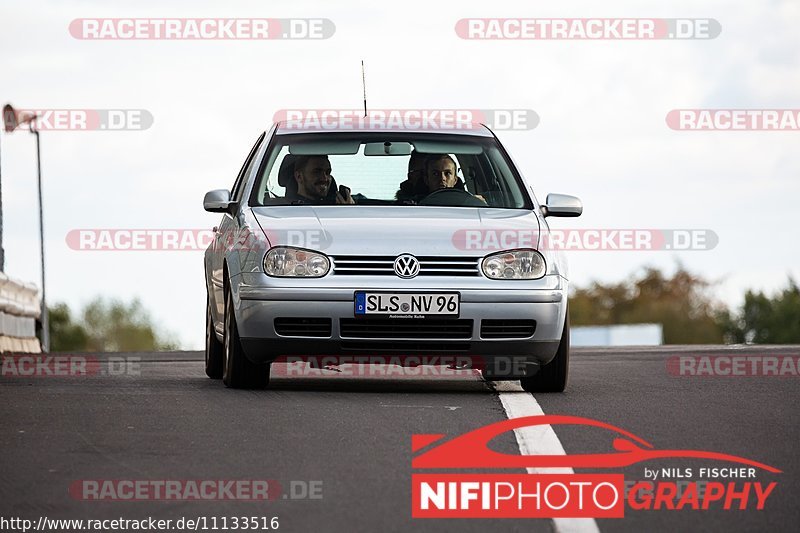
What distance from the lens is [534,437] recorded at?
8719mm

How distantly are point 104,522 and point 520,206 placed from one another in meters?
6.55

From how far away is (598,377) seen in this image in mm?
13633

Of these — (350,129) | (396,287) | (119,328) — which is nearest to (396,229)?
(396,287)

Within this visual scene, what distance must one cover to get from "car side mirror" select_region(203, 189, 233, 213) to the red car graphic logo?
408 cm

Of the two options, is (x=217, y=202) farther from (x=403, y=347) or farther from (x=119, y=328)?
(x=119, y=328)

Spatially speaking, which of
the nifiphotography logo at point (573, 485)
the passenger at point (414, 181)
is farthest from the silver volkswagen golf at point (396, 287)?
the nifiphotography logo at point (573, 485)

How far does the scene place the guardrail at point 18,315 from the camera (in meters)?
23.1

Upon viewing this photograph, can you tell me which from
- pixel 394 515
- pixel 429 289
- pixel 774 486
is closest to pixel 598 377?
pixel 429 289

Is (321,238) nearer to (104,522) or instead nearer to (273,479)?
(273,479)

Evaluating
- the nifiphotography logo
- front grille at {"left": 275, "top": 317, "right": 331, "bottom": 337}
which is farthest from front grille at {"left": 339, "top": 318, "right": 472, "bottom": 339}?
the nifiphotography logo

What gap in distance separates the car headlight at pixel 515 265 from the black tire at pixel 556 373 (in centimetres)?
45

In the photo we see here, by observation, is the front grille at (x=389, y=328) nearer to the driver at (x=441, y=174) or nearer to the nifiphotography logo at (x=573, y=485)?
the driver at (x=441, y=174)

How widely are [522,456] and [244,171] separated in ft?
20.5

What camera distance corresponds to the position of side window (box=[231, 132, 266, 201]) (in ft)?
44.2
